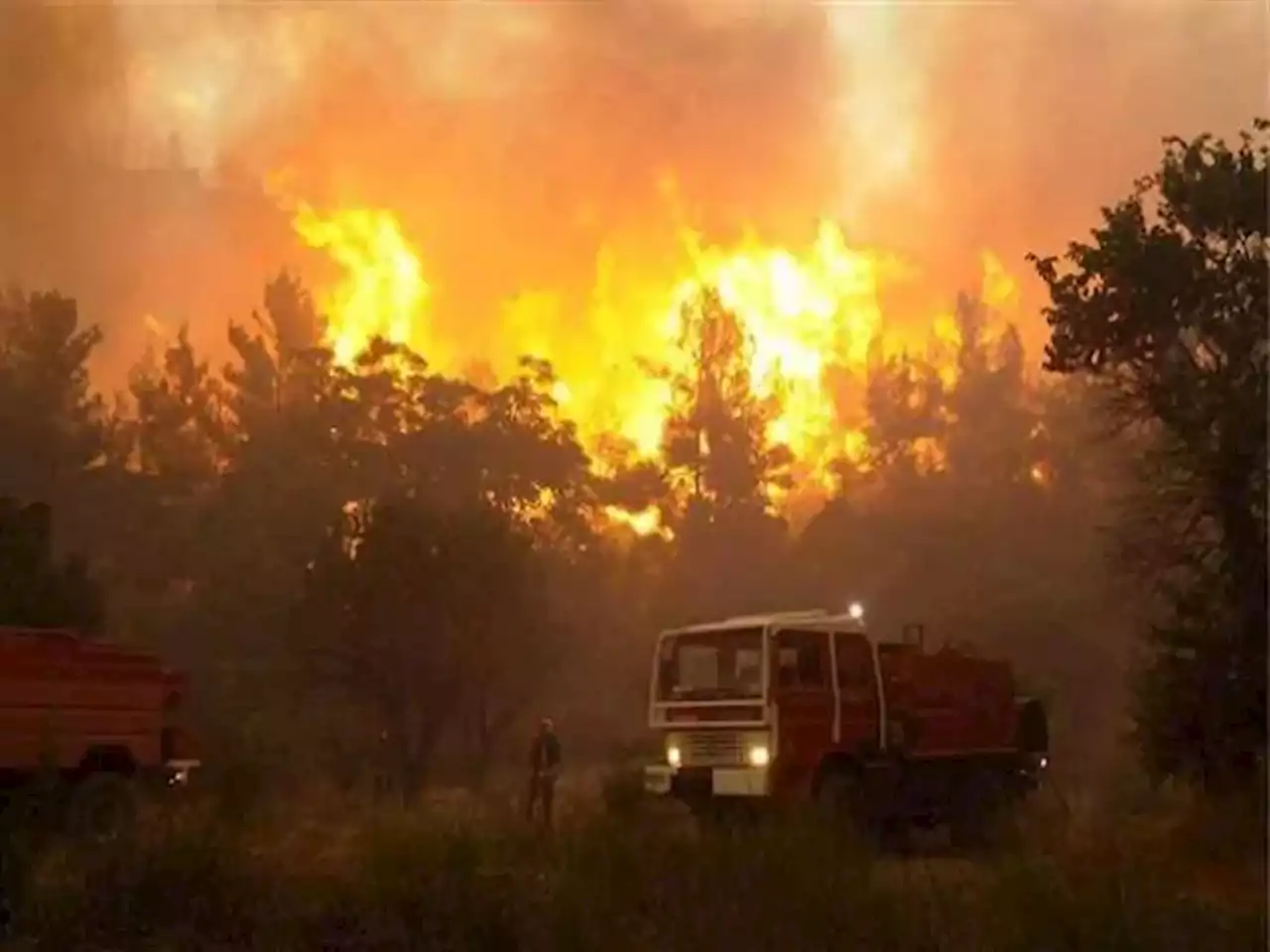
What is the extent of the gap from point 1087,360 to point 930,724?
5139 mm

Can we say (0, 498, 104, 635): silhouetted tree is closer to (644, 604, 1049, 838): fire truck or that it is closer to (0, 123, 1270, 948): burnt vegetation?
(0, 123, 1270, 948): burnt vegetation

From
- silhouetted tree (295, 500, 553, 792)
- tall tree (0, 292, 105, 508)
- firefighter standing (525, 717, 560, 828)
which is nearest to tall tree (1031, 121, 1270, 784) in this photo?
firefighter standing (525, 717, 560, 828)

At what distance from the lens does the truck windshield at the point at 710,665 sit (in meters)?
17.9

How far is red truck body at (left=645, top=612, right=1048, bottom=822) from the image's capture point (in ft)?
57.7

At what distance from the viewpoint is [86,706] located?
60.3ft

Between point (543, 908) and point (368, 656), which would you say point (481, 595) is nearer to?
point (368, 656)

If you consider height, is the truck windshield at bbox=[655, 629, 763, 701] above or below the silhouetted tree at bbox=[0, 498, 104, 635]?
below

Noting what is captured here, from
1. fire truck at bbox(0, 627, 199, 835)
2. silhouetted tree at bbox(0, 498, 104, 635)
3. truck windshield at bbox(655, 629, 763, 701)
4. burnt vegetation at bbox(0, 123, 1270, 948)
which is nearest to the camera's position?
burnt vegetation at bbox(0, 123, 1270, 948)

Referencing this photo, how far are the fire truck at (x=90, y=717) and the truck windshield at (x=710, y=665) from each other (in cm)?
640

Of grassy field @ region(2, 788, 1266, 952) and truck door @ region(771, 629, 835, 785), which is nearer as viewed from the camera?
grassy field @ region(2, 788, 1266, 952)

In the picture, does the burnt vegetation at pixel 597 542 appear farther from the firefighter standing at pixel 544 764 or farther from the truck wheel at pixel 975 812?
the firefighter standing at pixel 544 764

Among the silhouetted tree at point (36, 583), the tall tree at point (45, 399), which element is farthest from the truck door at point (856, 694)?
the tall tree at point (45, 399)

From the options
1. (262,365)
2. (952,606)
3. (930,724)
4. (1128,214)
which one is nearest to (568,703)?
(952,606)

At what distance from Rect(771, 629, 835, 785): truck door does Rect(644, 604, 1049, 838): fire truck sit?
17 mm
